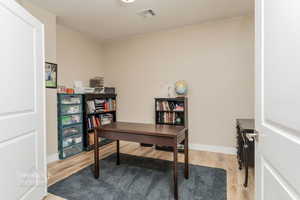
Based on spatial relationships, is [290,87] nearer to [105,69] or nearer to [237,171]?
[237,171]

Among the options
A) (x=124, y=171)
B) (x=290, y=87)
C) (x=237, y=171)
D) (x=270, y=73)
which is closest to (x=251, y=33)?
(x=237, y=171)

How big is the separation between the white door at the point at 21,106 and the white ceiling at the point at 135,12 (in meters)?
1.21

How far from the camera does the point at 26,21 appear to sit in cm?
158

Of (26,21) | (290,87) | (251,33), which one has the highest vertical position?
(251,33)

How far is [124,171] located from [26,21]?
223 cm

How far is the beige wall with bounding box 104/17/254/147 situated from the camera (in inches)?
123

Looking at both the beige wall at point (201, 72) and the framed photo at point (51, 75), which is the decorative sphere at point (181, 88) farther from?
the framed photo at point (51, 75)

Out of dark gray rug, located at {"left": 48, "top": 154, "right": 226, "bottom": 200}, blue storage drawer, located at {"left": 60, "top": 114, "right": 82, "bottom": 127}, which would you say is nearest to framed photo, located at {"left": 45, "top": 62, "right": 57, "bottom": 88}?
blue storage drawer, located at {"left": 60, "top": 114, "right": 82, "bottom": 127}

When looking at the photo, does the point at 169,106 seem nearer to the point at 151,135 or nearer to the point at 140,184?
the point at 151,135

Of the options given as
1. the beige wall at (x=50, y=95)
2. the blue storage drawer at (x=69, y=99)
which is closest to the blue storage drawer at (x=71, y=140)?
the beige wall at (x=50, y=95)

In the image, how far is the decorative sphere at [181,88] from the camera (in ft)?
11.2

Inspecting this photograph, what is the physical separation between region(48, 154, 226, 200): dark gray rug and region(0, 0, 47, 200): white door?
0.41 m

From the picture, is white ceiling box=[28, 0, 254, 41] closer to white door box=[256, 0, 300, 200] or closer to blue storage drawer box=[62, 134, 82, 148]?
white door box=[256, 0, 300, 200]

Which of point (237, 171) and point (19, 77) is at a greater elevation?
point (19, 77)
